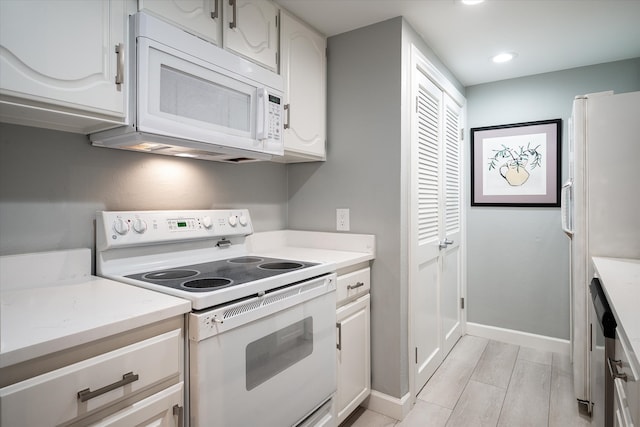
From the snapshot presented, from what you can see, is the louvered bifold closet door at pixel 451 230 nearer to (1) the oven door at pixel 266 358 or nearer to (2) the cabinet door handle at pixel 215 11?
Result: (1) the oven door at pixel 266 358

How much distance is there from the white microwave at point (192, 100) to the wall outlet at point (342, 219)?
A: 60cm

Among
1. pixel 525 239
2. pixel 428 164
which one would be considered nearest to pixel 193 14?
pixel 428 164

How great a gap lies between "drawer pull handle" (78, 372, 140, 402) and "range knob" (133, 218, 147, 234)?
72 cm

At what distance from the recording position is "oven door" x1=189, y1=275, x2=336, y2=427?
3.61ft

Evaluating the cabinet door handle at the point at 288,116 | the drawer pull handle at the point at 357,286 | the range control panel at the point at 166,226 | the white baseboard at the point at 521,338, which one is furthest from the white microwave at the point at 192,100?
the white baseboard at the point at 521,338

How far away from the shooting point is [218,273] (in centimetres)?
152

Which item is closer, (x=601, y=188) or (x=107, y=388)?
(x=107, y=388)

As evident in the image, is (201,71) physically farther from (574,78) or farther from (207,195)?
(574,78)

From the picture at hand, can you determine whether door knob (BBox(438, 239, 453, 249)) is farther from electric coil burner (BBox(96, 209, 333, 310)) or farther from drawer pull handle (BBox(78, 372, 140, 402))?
drawer pull handle (BBox(78, 372, 140, 402))

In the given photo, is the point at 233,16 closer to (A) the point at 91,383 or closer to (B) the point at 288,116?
(B) the point at 288,116

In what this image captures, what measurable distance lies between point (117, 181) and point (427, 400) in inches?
81.4

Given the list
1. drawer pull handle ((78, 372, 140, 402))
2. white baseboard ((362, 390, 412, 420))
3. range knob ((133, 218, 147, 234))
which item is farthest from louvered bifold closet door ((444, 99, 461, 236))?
drawer pull handle ((78, 372, 140, 402))

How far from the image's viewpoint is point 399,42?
6.60 feet

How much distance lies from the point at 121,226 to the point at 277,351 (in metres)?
0.80
